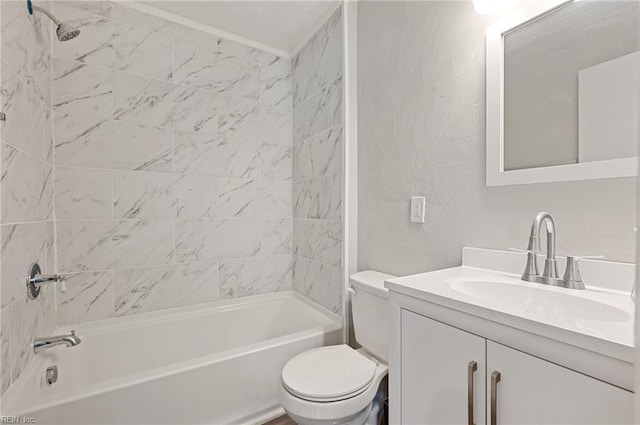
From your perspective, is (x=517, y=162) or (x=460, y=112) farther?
(x=460, y=112)

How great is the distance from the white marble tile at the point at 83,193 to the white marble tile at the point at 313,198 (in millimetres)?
1245

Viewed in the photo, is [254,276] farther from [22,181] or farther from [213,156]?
[22,181]

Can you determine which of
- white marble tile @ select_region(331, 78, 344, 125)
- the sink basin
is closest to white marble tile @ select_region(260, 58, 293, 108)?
white marble tile @ select_region(331, 78, 344, 125)

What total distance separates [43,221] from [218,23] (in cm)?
A: 164

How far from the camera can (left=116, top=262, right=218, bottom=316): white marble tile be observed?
1828 millimetres

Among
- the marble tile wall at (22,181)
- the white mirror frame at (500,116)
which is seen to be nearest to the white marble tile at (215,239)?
the marble tile wall at (22,181)

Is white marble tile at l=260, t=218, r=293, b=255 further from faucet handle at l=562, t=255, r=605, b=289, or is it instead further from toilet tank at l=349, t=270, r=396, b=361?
faucet handle at l=562, t=255, r=605, b=289

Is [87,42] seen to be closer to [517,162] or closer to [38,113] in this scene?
[38,113]

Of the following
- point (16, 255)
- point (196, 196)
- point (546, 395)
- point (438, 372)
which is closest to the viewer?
point (546, 395)

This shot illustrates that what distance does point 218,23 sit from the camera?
2.03m

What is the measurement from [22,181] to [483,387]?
181 cm

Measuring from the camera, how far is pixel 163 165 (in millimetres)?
1923

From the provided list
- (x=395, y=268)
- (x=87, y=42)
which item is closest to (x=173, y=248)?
(x=87, y=42)

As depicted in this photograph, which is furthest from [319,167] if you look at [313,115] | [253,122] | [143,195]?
[143,195]
